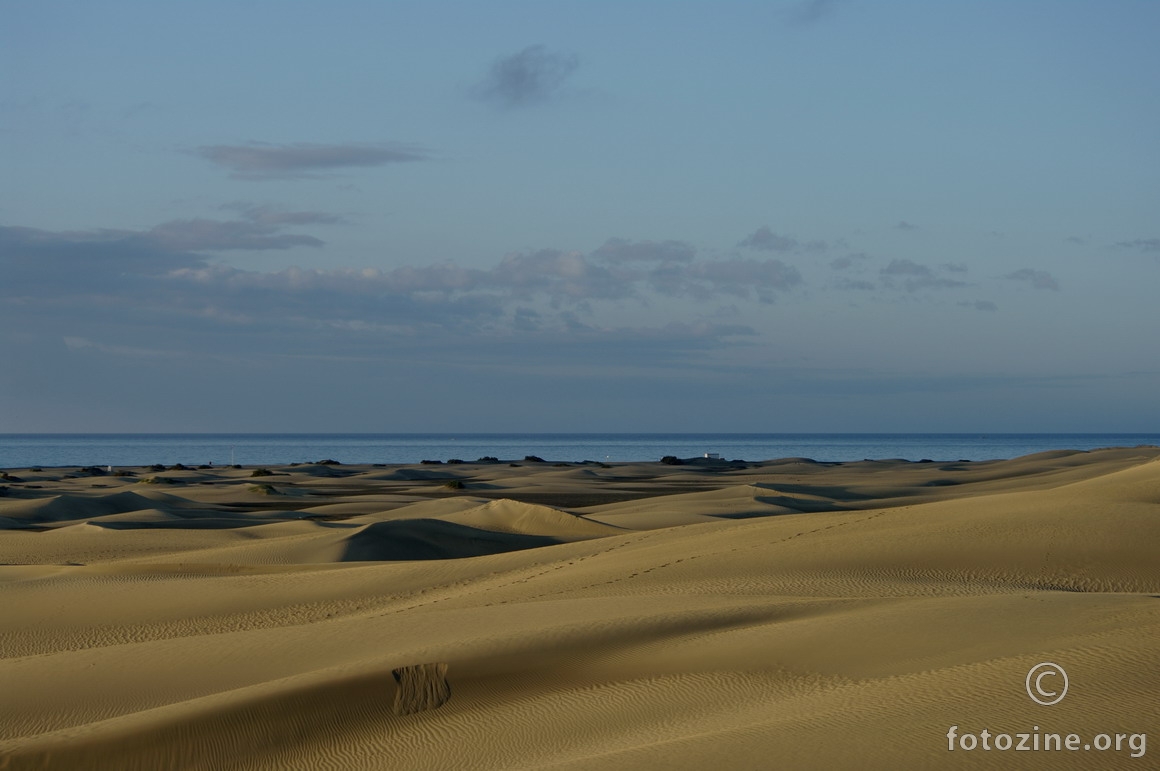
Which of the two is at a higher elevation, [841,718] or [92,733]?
[841,718]

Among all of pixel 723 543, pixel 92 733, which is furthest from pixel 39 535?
pixel 92 733

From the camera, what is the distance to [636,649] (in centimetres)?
652

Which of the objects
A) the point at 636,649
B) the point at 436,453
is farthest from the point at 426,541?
the point at 436,453

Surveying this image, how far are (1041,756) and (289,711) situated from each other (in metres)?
4.00

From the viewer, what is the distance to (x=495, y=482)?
36969 millimetres

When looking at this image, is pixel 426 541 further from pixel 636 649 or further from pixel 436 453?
pixel 436 453

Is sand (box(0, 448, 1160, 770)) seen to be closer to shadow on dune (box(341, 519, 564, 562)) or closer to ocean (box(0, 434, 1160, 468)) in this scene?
shadow on dune (box(341, 519, 564, 562))

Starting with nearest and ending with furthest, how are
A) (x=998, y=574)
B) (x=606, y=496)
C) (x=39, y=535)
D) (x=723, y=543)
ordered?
(x=998, y=574) < (x=723, y=543) < (x=39, y=535) < (x=606, y=496)

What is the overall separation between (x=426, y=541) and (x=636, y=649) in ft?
33.5

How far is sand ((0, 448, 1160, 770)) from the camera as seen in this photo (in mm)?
4758

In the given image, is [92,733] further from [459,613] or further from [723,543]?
[723,543]

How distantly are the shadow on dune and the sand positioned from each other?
94 centimetres

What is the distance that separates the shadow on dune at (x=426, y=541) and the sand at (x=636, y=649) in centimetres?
94

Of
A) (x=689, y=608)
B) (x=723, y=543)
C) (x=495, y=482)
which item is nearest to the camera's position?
(x=689, y=608)
